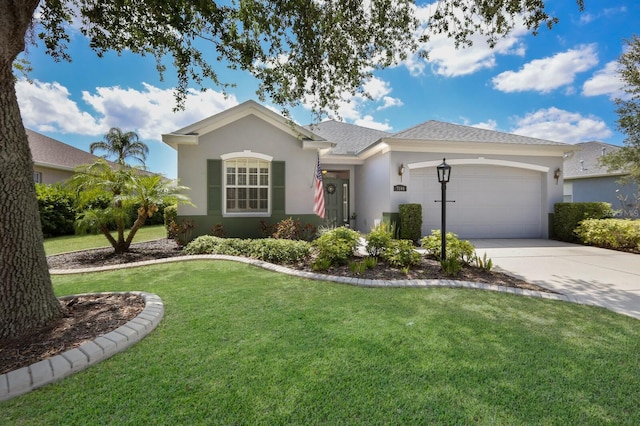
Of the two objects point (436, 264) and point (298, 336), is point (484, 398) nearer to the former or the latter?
point (298, 336)

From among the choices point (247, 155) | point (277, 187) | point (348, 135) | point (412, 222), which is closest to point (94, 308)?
point (277, 187)

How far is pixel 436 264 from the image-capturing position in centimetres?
642

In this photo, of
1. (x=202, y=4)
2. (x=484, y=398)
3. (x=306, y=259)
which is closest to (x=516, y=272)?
(x=306, y=259)

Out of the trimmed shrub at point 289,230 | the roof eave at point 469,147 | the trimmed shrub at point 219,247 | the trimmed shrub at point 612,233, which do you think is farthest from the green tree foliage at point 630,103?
the trimmed shrub at point 219,247

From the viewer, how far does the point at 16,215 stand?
297 centimetres

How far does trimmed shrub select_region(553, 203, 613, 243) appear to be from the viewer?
33.0 ft

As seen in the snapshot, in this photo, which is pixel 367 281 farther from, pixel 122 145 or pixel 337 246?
pixel 122 145

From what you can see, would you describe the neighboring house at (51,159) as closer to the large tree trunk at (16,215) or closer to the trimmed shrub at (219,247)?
the trimmed shrub at (219,247)

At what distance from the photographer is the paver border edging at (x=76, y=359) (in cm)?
217

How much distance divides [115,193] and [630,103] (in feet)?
58.4

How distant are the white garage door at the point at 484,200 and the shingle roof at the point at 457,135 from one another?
108cm

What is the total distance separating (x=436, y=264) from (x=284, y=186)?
18.2 feet

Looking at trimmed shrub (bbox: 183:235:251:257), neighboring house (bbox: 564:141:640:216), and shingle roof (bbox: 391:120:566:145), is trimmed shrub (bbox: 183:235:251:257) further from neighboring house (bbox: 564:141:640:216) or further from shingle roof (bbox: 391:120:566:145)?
neighboring house (bbox: 564:141:640:216)

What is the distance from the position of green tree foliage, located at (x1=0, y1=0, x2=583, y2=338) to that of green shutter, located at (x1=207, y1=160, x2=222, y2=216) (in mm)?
3987
